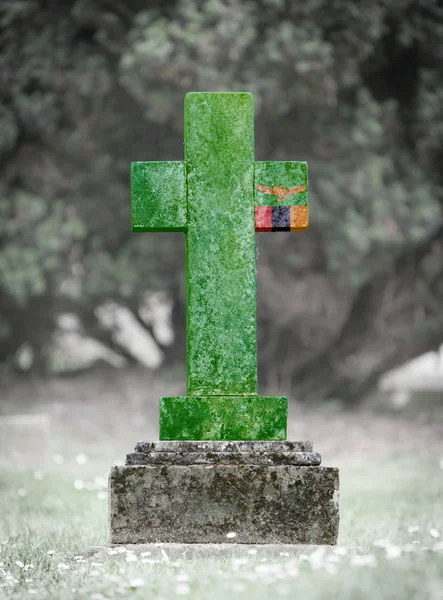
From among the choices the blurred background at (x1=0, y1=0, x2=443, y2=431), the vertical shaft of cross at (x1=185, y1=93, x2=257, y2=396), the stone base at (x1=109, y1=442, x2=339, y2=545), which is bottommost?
the stone base at (x1=109, y1=442, x2=339, y2=545)

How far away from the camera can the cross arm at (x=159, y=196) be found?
4.52 metres

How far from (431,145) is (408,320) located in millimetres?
2399

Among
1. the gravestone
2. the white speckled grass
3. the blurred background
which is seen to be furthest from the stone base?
the blurred background

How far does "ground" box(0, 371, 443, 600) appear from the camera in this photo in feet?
10.4

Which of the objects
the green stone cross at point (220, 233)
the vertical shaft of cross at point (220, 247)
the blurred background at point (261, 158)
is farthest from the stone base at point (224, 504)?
the blurred background at point (261, 158)

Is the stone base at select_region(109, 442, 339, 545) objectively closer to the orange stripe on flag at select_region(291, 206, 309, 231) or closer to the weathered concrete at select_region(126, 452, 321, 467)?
the weathered concrete at select_region(126, 452, 321, 467)

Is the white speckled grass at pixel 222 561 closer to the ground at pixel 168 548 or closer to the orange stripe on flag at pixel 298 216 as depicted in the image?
the ground at pixel 168 548

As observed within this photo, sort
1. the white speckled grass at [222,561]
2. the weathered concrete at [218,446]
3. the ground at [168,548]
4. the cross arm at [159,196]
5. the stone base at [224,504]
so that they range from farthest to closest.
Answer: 1. the cross arm at [159,196]
2. the weathered concrete at [218,446]
3. the stone base at [224,504]
4. the ground at [168,548]
5. the white speckled grass at [222,561]

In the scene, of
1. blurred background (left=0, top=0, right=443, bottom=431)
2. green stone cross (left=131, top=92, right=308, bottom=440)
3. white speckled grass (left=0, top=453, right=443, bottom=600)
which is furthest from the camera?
blurred background (left=0, top=0, right=443, bottom=431)

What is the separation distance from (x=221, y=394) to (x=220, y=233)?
33.8 inches

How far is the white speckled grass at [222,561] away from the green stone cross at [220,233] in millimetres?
702

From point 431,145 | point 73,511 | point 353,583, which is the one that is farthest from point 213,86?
point 353,583

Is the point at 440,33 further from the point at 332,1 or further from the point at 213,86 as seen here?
the point at 213,86

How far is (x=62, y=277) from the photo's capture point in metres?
10.8
